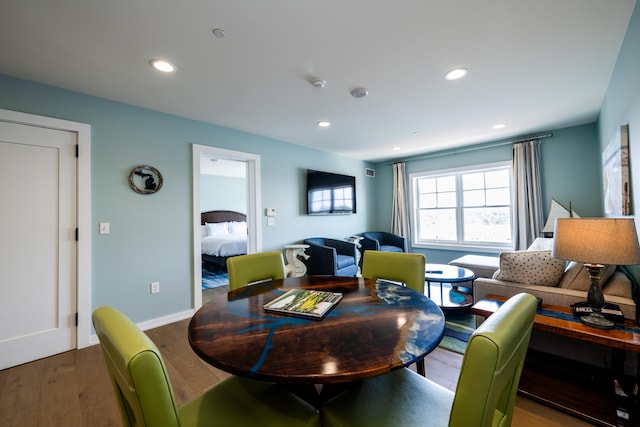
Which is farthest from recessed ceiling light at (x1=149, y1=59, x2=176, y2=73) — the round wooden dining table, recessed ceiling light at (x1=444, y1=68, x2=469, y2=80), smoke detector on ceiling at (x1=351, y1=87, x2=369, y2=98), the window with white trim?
the window with white trim

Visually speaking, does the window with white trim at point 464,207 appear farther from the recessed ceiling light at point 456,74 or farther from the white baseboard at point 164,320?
the white baseboard at point 164,320

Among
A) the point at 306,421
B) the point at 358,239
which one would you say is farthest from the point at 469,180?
the point at 306,421

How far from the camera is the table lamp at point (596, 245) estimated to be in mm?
1347

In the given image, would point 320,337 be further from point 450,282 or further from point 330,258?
point 330,258

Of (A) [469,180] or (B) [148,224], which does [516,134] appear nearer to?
(A) [469,180]

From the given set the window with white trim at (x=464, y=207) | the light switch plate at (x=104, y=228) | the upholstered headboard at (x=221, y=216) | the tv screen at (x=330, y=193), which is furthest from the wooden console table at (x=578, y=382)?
the upholstered headboard at (x=221, y=216)

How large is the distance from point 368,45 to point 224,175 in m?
6.07

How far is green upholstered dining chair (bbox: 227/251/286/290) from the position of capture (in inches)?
74.6

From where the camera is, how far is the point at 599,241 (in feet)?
4.59

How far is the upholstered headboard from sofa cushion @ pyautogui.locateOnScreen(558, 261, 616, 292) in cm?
655

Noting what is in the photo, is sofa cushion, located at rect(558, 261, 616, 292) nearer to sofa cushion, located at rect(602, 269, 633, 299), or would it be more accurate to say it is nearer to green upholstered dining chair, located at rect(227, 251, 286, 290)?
sofa cushion, located at rect(602, 269, 633, 299)

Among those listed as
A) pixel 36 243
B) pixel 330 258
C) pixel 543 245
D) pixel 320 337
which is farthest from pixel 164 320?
pixel 543 245

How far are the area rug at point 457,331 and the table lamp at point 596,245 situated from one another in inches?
33.7

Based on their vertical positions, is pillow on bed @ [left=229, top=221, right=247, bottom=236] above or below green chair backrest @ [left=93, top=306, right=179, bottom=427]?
above
